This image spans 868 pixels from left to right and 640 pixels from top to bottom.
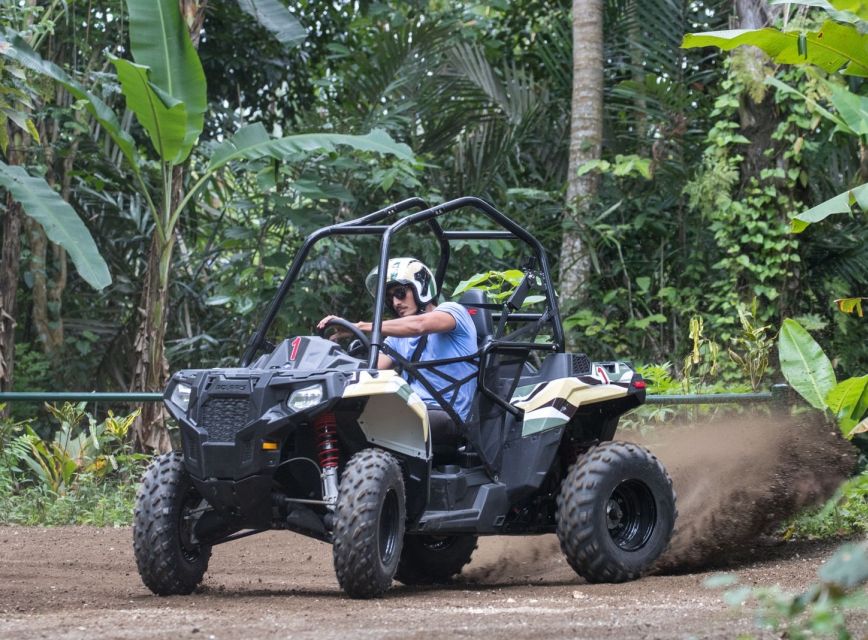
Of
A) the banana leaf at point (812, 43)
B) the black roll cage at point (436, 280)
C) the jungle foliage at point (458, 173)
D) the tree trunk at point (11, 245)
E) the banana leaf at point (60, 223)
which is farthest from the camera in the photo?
the tree trunk at point (11, 245)

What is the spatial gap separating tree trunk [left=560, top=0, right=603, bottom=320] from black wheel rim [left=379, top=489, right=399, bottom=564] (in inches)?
254

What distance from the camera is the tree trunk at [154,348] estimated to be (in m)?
9.66

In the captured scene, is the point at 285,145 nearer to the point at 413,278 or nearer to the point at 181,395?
the point at 413,278

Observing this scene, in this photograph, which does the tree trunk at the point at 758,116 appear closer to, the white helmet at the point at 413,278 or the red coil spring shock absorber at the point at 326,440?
the white helmet at the point at 413,278

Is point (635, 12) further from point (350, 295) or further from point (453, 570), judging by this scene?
point (453, 570)

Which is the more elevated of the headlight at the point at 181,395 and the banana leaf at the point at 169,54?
the banana leaf at the point at 169,54

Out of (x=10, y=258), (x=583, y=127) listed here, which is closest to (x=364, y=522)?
(x=583, y=127)

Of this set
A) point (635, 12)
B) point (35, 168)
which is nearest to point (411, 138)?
point (635, 12)

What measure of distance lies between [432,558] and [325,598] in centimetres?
142

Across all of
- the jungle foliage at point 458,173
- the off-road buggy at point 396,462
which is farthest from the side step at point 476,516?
the jungle foliage at point 458,173

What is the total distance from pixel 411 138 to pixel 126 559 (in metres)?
6.30

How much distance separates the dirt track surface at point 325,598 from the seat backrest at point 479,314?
129 centimetres

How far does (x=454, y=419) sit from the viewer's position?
6008 mm

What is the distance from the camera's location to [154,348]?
986cm
